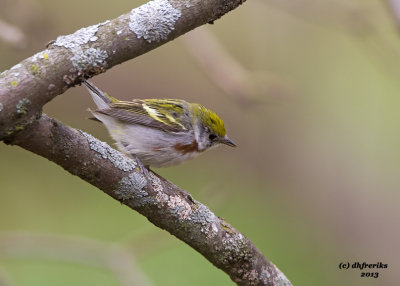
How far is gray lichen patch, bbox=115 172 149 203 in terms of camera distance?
2631mm

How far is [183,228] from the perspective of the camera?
9.27ft

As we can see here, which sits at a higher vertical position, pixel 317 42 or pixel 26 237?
pixel 317 42

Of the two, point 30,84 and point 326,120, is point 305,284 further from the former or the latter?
point 30,84

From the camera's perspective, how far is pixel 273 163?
824 centimetres

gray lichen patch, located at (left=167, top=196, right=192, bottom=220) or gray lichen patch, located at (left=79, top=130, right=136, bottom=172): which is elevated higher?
gray lichen patch, located at (left=79, top=130, right=136, bottom=172)

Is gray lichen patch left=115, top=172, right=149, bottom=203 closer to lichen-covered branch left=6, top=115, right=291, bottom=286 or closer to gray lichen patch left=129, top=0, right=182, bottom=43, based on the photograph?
lichen-covered branch left=6, top=115, right=291, bottom=286

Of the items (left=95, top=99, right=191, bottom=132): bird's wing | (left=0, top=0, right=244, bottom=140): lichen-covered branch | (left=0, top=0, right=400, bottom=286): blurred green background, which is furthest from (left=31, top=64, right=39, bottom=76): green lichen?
(left=0, top=0, right=400, bottom=286): blurred green background

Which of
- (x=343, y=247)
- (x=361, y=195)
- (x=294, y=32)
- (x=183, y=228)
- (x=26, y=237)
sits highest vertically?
(x=294, y=32)

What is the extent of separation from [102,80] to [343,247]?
165 inches

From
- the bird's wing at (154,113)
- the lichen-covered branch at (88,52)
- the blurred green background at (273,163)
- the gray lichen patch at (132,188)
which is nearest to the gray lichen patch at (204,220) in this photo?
the gray lichen patch at (132,188)

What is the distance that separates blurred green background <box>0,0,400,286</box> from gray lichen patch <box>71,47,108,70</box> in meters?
3.56

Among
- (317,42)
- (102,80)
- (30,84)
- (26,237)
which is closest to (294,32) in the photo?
(317,42)

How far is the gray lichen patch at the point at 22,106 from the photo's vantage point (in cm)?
214

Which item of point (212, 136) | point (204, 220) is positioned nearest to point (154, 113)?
point (212, 136)
